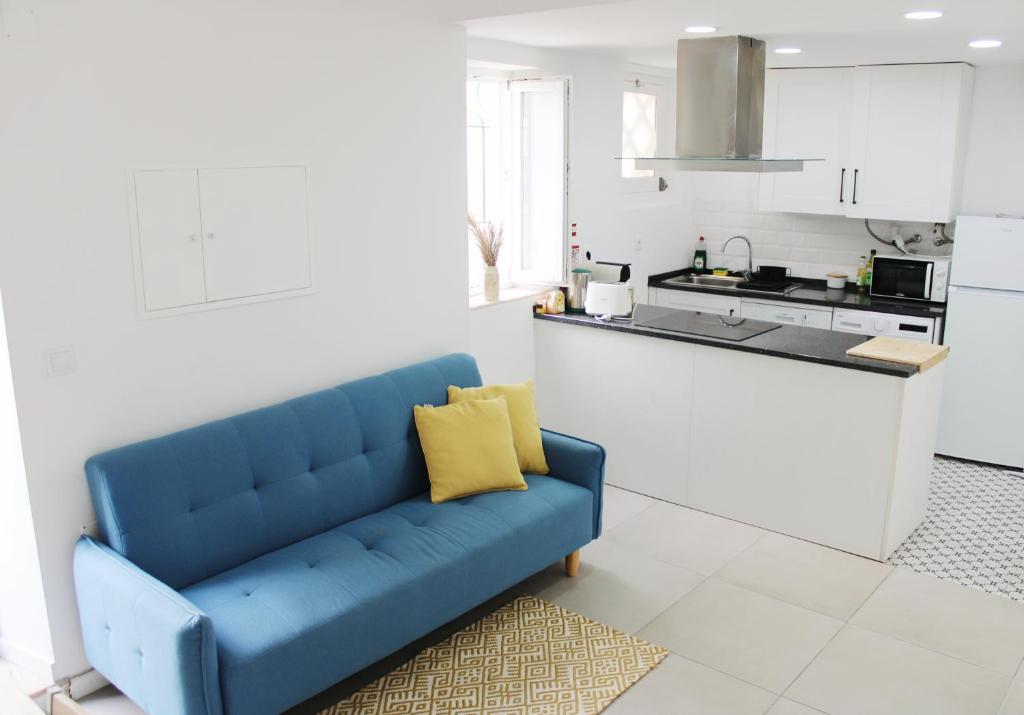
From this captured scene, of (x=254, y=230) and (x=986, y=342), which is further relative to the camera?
(x=986, y=342)

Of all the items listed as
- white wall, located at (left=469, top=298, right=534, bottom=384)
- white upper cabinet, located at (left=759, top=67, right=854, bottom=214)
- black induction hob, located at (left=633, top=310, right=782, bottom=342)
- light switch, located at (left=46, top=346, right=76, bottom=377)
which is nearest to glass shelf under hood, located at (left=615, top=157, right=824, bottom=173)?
black induction hob, located at (left=633, top=310, right=782, bottom=342)

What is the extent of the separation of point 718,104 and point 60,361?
3204 millimetres

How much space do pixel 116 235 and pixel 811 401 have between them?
3.10 m

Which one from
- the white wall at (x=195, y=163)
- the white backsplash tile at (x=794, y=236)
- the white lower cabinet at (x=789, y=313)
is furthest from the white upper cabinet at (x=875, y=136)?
the white wall at (x=195, y=163)

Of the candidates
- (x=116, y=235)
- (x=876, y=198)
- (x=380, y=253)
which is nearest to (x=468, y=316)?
(x=380, y=253)

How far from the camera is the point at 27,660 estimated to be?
3.23 m

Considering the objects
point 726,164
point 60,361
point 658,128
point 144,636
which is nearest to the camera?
point 144,636

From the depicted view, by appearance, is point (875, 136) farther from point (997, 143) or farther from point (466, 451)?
point (466, 451)

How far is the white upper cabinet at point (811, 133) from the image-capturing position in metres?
5.64

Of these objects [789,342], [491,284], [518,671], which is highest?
[491,284]

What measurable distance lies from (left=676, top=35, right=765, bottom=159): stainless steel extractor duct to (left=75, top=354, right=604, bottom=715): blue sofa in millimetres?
1712

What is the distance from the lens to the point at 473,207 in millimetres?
5207

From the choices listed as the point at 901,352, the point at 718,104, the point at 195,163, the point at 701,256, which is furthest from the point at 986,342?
the point at 195,163

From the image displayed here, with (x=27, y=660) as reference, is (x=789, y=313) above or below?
above
